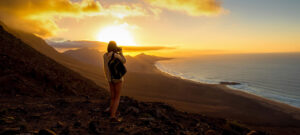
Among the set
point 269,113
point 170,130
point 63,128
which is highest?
point 63,128

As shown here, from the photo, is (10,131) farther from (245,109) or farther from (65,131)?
(245,109)

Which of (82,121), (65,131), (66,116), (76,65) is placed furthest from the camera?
(76,65)

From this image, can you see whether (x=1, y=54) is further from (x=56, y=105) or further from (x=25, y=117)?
(x=25, y=117)

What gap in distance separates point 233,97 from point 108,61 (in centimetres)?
3191

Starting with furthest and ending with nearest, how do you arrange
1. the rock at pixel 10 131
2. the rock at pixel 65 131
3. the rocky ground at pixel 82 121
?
the rocky ground at pixel 82 121 → the rock at pixel 65 131 → the rock at pixel 10 131

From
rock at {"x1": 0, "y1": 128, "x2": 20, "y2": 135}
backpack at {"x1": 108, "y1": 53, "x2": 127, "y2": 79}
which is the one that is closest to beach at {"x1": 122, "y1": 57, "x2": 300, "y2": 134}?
backpack at {"x1": 108, "y1": 53, "x2": 127, "y2": 79}

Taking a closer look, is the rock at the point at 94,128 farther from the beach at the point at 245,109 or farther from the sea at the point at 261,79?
the sea at the point at 261,79

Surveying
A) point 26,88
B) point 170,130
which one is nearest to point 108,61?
point 170,130

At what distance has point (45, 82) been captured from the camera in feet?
31.9

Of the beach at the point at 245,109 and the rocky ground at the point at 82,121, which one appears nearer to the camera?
the rocky ground at the point at 82,121

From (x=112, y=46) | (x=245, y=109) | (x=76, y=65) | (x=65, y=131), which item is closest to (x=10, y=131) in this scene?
(x=65, y=131)

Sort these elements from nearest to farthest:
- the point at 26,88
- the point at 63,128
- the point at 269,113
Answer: the point at 63,128
the point at 26,88
the point at 269,113

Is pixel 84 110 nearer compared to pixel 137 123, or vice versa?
pixel 137 123

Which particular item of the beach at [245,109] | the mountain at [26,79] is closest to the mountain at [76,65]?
the beach at [245,109]
